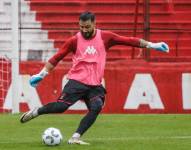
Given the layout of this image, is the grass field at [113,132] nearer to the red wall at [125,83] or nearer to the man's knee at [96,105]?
the man's knee at [96,105]

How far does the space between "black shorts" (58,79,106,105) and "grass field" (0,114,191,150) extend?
63 cm

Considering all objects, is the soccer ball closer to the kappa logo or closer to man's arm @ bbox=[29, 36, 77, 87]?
man's arm @ bbox=[29, 36, 77, 87]

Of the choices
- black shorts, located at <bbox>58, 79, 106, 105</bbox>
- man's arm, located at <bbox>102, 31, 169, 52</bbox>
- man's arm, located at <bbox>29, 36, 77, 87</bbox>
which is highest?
man's arm, located at <bbox>102, 31, 169, 52</bbox>

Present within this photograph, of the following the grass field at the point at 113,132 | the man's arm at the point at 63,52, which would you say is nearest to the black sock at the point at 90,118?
the grass field at the point at 113,132

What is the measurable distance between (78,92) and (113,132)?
2320 millimetres

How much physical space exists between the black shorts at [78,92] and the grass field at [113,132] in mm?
631

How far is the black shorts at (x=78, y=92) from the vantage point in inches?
435

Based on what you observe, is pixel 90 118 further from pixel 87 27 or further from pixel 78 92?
pixel 87 27

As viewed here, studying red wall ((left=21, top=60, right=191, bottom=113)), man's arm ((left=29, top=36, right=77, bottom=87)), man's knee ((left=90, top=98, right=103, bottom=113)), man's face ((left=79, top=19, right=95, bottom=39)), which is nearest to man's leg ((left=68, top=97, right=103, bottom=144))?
man's knee ((left=90, top=98, right=103, bottom=113))

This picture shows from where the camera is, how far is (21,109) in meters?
18.8

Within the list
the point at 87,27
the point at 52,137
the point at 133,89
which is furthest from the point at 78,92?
the point at 133,89

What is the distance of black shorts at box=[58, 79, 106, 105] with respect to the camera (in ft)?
36.3

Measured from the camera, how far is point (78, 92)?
36.3 feet

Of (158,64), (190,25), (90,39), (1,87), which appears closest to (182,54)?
(190,25)
